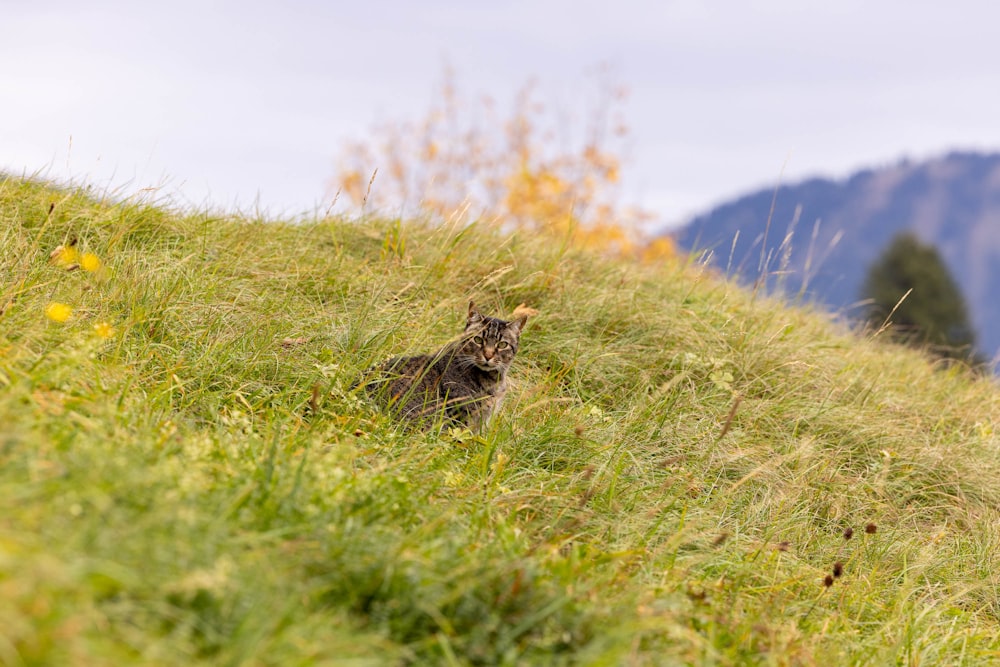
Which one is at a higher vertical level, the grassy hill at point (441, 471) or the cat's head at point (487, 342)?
the cat's head at point (487, 342)

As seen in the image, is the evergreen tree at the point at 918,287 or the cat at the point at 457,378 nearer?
the cat at the point at 457,378

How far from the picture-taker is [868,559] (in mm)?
5168

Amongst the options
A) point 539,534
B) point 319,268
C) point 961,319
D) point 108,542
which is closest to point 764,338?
point 319,268

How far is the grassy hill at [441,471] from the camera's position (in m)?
2.77

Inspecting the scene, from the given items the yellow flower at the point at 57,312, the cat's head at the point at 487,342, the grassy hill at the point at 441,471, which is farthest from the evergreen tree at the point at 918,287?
the yellow flower at the point at 57,312

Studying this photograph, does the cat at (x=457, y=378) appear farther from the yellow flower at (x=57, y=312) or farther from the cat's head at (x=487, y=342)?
the yellow flower at (x=57, y=312)

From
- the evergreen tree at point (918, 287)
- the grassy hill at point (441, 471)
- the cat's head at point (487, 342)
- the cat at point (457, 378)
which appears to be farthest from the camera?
the evergreen tree at point (918, 287)

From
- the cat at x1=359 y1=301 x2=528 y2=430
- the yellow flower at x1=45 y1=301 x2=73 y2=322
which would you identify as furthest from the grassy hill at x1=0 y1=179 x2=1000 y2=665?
the cat at x1=359 y1=301 x2=528 y2=430

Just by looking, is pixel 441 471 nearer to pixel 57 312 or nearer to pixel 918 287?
pixel 57 312

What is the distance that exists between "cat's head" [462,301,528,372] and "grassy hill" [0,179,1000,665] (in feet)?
0.95

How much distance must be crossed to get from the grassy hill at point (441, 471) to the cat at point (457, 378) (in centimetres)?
20

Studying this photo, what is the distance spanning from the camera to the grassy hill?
2.77 m

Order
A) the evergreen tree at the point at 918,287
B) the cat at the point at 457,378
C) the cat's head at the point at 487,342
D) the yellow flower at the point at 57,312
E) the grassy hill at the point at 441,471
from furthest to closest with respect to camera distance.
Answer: the evergreen tree at the point at 918,287 < the cat's head at the point at 487,342 < the cat at the point at 457,378 < the yellow flower at the point at 57,312 < the grassy hill at the point at 441,471

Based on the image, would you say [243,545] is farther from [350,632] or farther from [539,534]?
[539,534]
